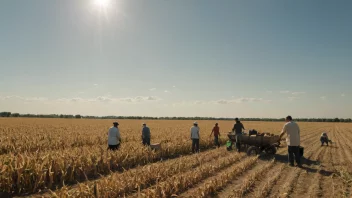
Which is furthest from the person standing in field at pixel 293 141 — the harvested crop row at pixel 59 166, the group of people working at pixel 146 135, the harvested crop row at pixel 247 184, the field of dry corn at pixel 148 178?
the harvested crop row at pixel 59 166

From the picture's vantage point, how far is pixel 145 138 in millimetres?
A: 15508

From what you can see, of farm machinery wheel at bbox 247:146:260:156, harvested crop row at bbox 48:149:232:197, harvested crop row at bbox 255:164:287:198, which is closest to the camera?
harvested crop row at bbox 48:149:232:197

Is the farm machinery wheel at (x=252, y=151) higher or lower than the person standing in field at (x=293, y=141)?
lower

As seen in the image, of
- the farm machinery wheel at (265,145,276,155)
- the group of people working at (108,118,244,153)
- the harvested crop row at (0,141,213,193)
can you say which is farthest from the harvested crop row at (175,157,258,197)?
the group of people working at (108,118,244,153)

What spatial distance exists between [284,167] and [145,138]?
7934mm

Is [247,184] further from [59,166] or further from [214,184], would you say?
[59,166]

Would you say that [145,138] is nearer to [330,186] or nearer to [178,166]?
[178,166]

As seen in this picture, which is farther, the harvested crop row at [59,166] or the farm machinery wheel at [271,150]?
the farm machinery wheel at [271,150]

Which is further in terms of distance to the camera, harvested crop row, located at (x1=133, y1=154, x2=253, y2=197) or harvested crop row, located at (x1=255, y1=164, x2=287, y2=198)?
harvested crop row, located at (x1=255, y1=164, x2=287, y2=198)

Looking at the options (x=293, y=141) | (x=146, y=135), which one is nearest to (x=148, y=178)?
(x=146, y=135)

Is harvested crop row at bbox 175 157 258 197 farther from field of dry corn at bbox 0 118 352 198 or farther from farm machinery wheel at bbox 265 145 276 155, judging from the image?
farm machinery wheel at bbox 265 145 276 155

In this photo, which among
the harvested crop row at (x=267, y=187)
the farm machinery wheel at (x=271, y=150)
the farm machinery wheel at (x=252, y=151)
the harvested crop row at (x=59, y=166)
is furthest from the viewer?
the farm machinery wheel at (x=271, y=150)

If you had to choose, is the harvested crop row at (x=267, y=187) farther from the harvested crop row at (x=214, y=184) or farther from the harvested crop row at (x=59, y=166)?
the harvested crop row at (x=59, y=166)

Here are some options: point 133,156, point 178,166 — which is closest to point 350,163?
point 178,166
